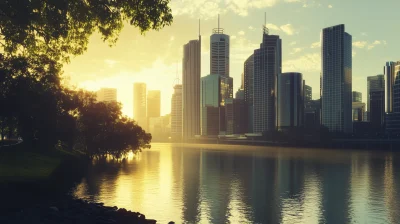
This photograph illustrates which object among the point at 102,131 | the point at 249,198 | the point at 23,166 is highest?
the point at 102,131

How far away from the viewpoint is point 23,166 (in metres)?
60.0

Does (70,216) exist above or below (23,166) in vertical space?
below

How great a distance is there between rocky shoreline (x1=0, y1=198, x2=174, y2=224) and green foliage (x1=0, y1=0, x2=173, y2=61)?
522 inches

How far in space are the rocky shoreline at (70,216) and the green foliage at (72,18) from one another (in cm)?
1326

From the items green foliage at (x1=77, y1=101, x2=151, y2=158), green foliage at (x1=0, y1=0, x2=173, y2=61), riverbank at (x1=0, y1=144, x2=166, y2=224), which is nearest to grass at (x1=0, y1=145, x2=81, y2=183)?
riverbank at (x1=0, y1=144, x2=166, y2=224)

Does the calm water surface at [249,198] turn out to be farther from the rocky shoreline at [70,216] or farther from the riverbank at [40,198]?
the rocky shoreline at [70,216]

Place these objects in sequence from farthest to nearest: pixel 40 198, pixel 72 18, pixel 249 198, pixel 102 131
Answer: pixel 102 131, pixel 249 198, pixel 40 198, pixel 72 18

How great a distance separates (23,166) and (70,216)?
33.9m

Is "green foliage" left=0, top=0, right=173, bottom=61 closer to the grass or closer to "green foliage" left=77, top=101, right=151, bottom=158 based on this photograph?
the grass

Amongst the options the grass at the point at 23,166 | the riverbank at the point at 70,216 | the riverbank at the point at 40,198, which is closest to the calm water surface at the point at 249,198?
the riverbank at the point at 40,198

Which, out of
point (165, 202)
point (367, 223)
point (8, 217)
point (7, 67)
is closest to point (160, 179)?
point (165, 202)

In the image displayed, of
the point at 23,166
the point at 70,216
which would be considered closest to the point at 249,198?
the point at 70,216

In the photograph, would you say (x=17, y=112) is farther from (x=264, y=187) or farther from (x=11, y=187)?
(x=264, y=187)

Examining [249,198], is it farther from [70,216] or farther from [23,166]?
[23,166]
